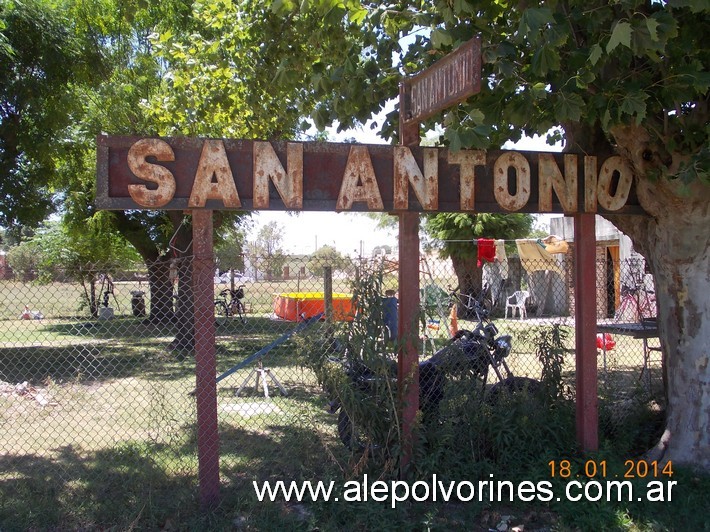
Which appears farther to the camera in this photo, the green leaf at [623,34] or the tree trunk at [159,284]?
the tree trunk at [159,284]

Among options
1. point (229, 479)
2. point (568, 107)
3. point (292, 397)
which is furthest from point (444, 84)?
point (292, 397)

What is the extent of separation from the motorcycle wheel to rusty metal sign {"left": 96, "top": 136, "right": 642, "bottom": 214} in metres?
1.58

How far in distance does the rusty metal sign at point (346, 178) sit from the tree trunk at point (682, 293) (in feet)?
0.81

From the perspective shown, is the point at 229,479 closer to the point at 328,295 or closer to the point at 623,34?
the point at 328,295

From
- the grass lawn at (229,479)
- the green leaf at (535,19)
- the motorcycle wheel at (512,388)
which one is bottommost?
the grass lawn at (229,479)

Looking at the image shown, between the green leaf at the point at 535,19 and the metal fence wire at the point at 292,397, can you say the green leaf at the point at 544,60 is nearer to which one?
the green leaf at the point at 535,19

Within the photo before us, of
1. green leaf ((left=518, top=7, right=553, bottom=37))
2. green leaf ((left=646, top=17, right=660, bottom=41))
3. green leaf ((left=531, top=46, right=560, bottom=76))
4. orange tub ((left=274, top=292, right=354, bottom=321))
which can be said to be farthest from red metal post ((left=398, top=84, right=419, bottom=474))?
orange tub ((left=274, top=292, right=354, bottom=321))

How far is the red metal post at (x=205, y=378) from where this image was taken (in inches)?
181

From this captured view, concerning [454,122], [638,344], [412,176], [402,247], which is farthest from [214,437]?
[638,344]

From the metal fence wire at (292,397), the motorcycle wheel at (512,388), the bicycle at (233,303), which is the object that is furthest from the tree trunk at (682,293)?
the bicycle at (233,303)

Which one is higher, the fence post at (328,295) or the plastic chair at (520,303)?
the fence post at (328,295)

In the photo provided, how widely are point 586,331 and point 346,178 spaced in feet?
8.34

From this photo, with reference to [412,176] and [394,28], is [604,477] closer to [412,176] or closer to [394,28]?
[412,176]

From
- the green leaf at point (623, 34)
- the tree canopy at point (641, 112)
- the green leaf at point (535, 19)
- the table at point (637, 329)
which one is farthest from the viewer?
the table at point (637, 329)
